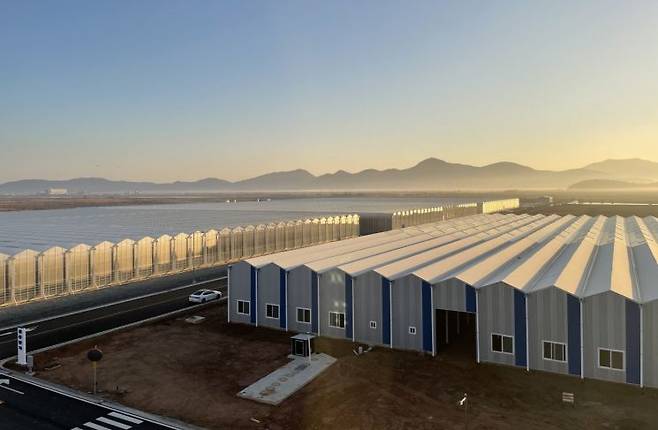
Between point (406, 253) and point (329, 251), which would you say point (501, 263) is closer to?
point (406, 253)

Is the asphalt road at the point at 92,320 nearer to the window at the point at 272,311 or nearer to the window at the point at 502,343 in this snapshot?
the window at the point at 272,311

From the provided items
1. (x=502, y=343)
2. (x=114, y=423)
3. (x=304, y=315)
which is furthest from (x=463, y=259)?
(x=114, y=423)

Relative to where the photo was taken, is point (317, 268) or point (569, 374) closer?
point (569, 374)

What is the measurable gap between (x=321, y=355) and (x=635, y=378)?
20.0 metres

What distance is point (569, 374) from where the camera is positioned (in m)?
31.5

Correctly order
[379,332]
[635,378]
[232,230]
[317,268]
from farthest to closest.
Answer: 1. [232,230]
2. [317,268]
3. [379,332]
4. [635,378]

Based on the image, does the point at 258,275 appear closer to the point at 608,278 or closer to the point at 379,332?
the point at 379,332

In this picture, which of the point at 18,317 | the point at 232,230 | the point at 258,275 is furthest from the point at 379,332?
the point at 232,230

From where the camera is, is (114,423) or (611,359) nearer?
(114,423)

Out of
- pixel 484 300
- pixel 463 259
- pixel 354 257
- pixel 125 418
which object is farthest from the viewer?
pixel 354 257

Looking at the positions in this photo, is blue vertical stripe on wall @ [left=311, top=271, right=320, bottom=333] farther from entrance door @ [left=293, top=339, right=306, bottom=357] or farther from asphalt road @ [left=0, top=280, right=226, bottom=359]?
asphalt road @ [left=0, top=280, right=226, bottom=359]

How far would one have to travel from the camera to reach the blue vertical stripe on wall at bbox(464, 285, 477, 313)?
3494 centimetres

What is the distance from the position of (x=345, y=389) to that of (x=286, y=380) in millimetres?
3904

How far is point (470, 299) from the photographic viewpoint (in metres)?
35.0
